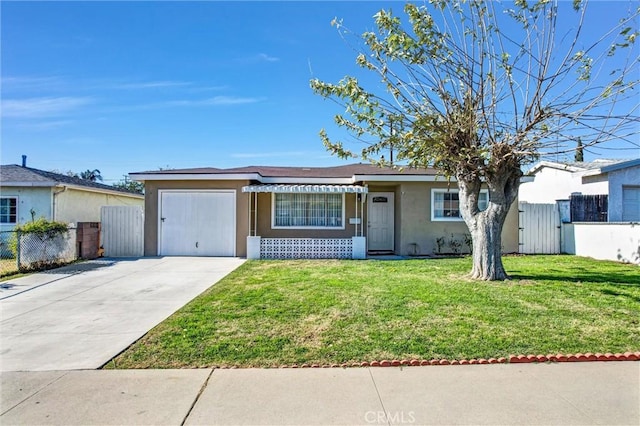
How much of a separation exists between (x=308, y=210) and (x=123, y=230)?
25.2 feet

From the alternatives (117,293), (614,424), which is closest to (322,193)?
(117,293)

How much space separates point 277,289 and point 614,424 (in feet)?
20.8

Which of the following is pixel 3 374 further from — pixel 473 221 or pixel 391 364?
pixel 473 221

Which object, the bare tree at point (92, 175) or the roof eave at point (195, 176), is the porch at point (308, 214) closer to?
the roof eave at point (195, 176)

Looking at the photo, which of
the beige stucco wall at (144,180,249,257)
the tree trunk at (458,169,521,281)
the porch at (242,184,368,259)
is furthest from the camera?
the porch at (242,184,368,259)

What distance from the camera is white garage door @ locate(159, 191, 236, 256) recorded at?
14.9m

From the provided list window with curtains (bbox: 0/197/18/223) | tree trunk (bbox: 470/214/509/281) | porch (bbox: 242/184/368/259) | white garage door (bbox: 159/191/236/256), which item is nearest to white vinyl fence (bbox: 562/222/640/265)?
tree trunk (bbox: 470/214/509/281)

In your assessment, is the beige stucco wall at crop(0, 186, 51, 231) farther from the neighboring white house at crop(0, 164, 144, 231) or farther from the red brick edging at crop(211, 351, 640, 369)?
the red brick edging at crop(211, 351, 640, 369)

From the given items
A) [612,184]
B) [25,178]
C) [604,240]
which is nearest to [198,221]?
[25,178]

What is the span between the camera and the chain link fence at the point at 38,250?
11281mm

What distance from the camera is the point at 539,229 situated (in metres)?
16.0

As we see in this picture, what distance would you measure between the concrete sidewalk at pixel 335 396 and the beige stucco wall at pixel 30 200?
15.1 m

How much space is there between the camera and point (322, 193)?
1558 centimetres

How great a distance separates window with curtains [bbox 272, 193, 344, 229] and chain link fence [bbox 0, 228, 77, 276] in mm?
7530
